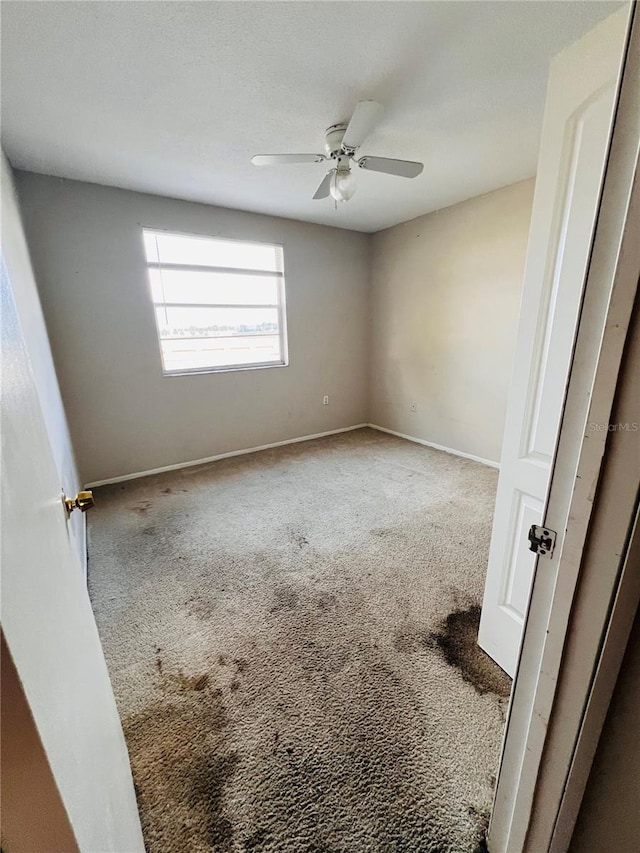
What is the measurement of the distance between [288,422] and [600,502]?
387 centimetres

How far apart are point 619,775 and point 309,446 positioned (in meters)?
3.73

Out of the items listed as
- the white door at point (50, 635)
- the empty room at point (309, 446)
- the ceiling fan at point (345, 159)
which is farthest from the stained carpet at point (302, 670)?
the ceiling fan at point (345, 159)

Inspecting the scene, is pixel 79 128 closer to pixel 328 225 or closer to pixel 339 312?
pixel 328 225

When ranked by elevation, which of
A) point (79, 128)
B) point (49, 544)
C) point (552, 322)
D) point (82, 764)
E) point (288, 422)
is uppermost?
point (79, 128)

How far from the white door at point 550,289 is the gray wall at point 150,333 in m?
3.07

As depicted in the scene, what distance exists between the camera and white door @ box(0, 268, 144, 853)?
37 centimetres

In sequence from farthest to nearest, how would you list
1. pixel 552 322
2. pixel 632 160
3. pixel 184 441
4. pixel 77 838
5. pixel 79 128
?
pixel 184 441 → pixel 79 128 → pixel 552 322 → pixel 632 160 → pixel 77 838

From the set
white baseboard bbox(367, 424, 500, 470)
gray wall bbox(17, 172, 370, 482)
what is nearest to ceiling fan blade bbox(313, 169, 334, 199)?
gray wall bbox(17, 172, 370, 482)

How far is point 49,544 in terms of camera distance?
59 cm

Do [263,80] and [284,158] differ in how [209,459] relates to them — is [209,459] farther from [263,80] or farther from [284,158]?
[263,80]

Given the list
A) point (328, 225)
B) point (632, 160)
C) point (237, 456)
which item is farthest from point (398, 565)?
point (328, 225)

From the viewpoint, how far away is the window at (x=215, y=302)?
3.29 metres

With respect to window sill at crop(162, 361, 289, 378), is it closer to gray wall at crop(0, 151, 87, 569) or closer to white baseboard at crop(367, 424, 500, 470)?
gray wall at crop(0, 151, 87, 569)

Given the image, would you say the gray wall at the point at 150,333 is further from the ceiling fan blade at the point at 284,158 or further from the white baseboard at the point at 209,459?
the ceiling fan blade at the point at 284,158
